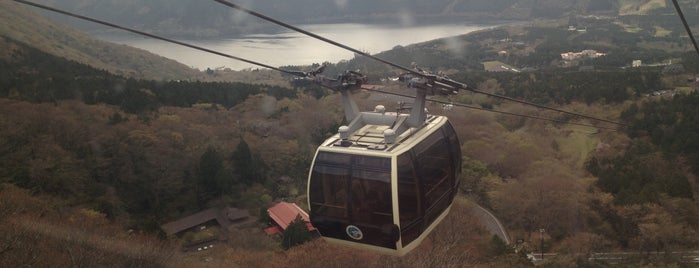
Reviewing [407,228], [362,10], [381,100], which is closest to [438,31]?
[362,10]

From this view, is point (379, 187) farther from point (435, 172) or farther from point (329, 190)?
point (435, 172)

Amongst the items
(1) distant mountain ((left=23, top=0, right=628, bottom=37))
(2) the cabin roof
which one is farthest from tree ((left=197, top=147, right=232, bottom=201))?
(1) distant mountain ((left=23, top=0, right=628, bottom=37))

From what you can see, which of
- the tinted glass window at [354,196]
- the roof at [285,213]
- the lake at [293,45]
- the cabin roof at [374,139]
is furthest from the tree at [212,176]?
the lake at [293,45]

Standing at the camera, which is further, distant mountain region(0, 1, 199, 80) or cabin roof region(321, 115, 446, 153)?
distant mountain region(0, 1, 199, 80)

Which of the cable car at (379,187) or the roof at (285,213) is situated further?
the roof at (285,213)

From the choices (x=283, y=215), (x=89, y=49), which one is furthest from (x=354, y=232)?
(x=89, y=49)

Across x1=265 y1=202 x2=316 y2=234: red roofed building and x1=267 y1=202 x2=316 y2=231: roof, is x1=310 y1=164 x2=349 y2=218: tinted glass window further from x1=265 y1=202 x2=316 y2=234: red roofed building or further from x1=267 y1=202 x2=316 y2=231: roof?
x1=267 y1=202 x2=316 y2=231: roof

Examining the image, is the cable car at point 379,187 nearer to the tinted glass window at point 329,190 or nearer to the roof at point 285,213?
the tinted glass window at point 329,190
